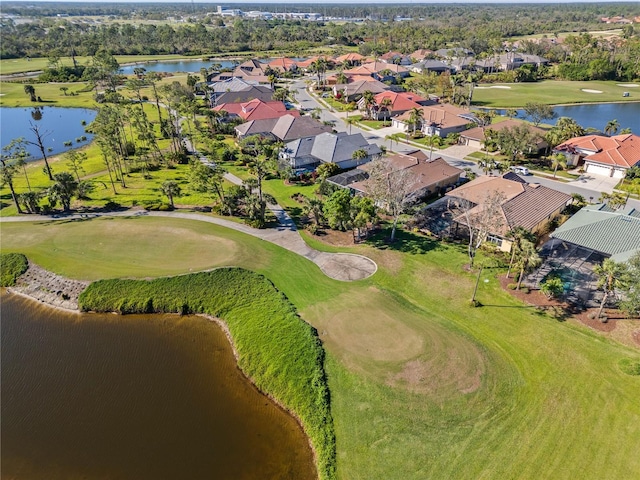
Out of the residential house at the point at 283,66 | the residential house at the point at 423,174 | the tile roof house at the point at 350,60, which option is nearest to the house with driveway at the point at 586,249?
the residential house at the point at 423,174

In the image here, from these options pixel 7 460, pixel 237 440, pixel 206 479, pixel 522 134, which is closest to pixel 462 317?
pixel 237 440

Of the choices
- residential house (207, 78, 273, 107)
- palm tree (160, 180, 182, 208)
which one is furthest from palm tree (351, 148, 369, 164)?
residential house (207, 78, 273, 107)

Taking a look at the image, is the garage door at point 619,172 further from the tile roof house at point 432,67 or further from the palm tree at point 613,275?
the tile roof house at point 432,67

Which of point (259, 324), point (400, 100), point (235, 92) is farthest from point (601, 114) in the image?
point (259, 324)

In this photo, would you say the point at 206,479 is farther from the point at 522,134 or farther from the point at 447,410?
the point at 522,134

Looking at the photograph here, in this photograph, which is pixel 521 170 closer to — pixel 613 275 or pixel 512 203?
pixel 512 203

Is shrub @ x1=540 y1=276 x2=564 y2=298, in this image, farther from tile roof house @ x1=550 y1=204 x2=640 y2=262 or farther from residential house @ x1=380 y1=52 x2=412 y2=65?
residential house @ x1=380 y1=52 x2=412 y2=65

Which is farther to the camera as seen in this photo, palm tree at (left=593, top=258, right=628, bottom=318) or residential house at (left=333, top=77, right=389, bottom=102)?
residential house at (left=333, top=77, right=389, bottom=102)
